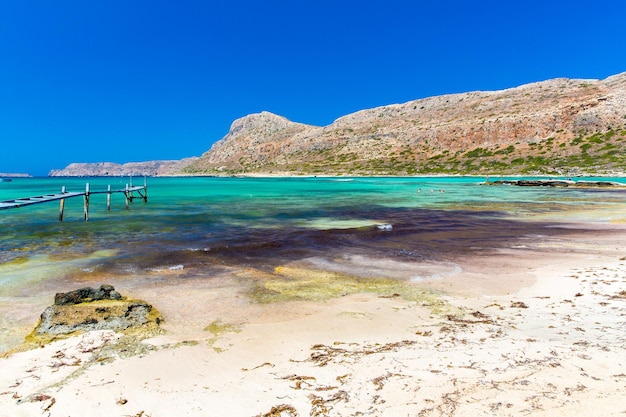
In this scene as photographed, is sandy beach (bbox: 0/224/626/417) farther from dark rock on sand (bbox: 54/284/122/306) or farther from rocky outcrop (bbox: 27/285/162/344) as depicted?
dark rock on sand (bbox: 54/284/122/306)

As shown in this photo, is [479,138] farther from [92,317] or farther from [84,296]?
[92,317]

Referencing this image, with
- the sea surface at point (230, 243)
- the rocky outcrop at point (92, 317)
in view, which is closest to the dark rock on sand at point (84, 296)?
the rocky outcrop at point (92, 317)

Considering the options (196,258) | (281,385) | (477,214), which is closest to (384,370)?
(281,385)

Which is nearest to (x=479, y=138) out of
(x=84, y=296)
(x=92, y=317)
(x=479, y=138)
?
(x=479, y=138)

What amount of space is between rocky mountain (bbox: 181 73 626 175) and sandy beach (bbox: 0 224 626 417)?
94916 mm

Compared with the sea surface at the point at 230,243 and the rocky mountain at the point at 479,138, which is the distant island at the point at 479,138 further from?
the sea surface at the point at 230,243

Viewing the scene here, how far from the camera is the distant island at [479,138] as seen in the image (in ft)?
313

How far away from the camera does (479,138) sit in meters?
116

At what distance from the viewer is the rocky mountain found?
9594cm

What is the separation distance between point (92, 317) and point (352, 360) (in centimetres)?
490

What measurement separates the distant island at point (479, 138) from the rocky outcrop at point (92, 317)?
98648mm

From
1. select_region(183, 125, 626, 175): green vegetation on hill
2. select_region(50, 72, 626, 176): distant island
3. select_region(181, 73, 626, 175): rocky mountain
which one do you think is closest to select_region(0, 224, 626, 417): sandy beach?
select_region(50, 72, 626, 176): distant island

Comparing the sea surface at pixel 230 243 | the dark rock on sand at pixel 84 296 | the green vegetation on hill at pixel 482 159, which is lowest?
→ the sea surface at pixel 230 243

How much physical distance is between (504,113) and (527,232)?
119 metres
